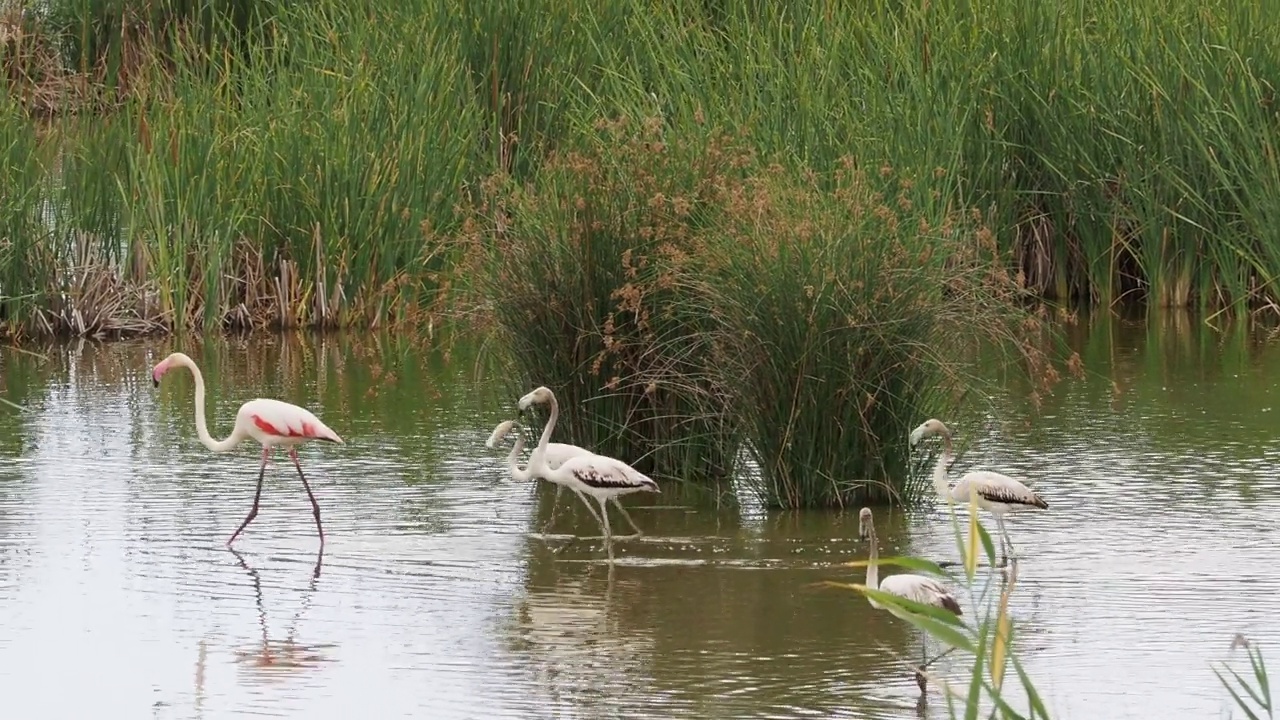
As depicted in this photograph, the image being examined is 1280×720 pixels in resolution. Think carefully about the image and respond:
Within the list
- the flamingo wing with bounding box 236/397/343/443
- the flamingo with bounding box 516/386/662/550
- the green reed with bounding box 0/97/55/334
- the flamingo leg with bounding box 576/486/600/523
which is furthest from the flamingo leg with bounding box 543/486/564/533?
the green reed with bounding box 0/97/55/334

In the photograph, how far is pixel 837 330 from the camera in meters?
8.82

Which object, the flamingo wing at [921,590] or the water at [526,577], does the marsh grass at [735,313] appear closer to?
the water at [526,577]

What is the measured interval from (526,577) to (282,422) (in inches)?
62.4

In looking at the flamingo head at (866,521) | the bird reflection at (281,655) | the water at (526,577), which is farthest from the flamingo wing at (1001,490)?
the bird reflection at (281,655)

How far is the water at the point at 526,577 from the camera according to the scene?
6613 mm

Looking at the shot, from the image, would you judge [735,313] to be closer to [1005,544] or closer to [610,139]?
[1005,544]

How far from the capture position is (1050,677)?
263 inches

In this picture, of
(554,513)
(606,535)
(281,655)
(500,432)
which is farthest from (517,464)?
(281,655)

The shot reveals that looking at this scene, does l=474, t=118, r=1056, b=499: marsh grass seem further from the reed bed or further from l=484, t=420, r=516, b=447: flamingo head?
the reed bed

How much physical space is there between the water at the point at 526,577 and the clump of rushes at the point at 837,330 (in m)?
0.24

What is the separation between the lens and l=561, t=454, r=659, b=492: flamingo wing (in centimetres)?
862

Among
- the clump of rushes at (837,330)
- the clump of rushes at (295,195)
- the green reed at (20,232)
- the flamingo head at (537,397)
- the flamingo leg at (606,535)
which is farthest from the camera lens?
the clump of rushes at (295,195)

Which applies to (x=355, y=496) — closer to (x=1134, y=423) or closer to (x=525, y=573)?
(x=525, y=573)

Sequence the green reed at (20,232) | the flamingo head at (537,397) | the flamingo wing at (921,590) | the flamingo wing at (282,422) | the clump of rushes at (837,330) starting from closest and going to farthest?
the flamingo wing at (921,590) < the clump of rushes at (837,330) < the flamingo head at (537,397) < the flamingo wing at (282,422) < the green reed at (20,232)
